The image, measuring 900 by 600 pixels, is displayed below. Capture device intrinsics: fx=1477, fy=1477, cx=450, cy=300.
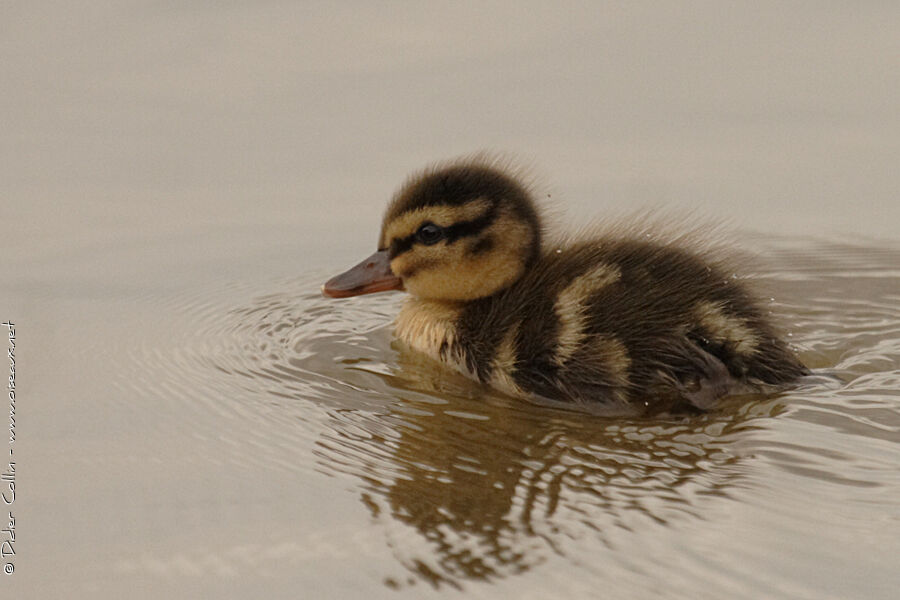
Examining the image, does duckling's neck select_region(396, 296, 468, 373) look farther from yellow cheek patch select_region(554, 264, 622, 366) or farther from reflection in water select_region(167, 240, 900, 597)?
yellow cheek patch select_region(554, 264, 622, 366)

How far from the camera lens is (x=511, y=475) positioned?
9.08 ft

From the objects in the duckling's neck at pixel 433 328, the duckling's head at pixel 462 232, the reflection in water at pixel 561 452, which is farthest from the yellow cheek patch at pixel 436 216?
the reflection in water at pixel 561 452

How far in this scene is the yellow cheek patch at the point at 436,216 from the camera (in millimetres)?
3492

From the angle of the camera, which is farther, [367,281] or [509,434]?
[367,281]

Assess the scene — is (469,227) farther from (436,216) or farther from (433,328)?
(433,328)

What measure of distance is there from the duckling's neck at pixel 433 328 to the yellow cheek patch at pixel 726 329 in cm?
58

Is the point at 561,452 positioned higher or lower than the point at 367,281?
lower

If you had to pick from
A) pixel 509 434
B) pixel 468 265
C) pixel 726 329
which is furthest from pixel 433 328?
pixel 726 329

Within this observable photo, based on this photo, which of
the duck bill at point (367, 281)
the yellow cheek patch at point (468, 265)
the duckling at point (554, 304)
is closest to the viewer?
the duckling at point (554, 304)

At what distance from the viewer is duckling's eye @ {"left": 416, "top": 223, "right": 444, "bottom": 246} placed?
3549 millimetres

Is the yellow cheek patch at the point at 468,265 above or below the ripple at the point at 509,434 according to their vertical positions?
above

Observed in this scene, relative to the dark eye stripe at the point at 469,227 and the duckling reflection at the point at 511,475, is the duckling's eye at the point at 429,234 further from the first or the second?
the duckling reflection at the point at 511,475

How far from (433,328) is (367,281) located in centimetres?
22

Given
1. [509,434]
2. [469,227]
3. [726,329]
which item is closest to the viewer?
[509,434]
